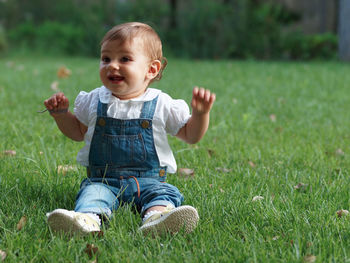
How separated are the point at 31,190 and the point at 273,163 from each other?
5.03 ft

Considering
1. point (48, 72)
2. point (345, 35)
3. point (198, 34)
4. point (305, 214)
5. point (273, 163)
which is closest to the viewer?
point (305, 214)

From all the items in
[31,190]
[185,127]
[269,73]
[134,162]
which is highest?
[185,127]

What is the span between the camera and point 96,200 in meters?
2.06

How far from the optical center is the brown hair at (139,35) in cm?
218

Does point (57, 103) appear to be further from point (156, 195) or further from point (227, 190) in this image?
point (227, 190)

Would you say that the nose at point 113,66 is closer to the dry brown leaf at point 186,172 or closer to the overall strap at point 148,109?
the overall strap at point 148,109

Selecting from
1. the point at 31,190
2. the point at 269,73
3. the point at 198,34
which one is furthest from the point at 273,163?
the point at 198,34

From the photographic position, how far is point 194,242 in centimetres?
180

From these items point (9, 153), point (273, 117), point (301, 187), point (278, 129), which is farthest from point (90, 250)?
point (273, 117)

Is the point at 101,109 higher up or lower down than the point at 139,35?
lower down

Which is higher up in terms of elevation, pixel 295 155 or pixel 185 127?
pixel 185 127

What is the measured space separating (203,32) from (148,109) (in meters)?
12.3

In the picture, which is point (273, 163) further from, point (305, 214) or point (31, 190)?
point (31, 190)

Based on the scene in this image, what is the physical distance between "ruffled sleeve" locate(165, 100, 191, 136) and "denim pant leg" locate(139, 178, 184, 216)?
0.26 metres
